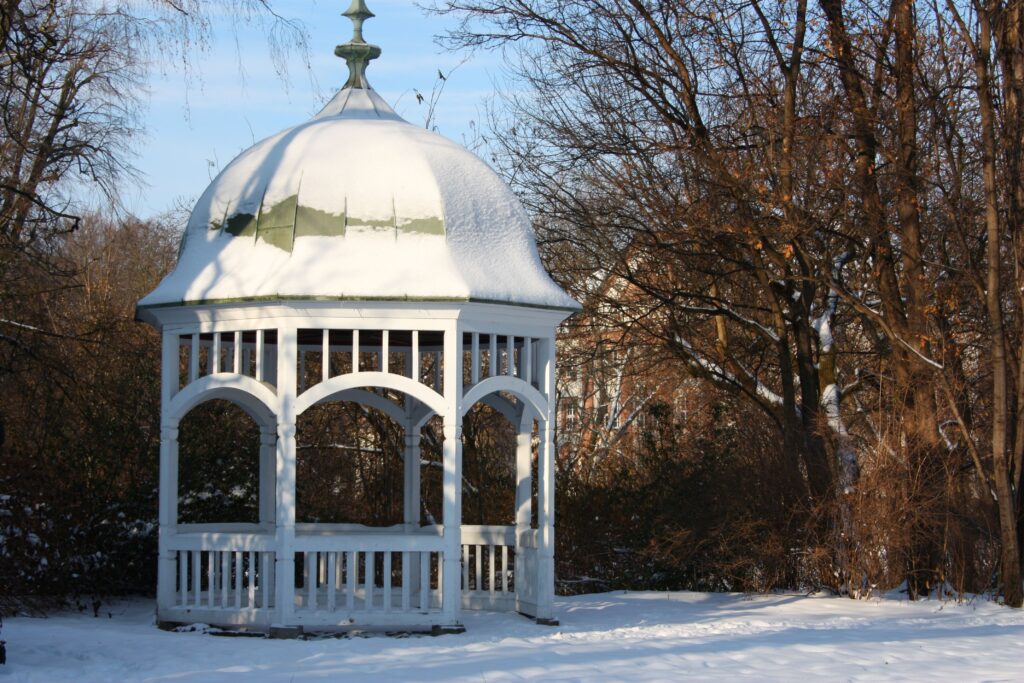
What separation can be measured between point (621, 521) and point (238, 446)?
5.06m

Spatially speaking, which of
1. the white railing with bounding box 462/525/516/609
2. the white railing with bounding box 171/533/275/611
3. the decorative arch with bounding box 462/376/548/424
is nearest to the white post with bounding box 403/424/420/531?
the white railing with bounding box 462/525/516/609

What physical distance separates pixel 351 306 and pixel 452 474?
1.73 meters

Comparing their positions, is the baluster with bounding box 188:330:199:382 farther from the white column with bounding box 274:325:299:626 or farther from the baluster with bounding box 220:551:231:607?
the baluster with bounding box 220:551:231:607

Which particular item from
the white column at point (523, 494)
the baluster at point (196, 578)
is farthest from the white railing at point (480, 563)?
the baluster at point (196, 578)

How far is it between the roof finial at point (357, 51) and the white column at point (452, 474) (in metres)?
3.62

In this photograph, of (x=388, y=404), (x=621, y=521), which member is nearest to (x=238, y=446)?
(x=388, y=404)

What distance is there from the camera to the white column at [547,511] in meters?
12.4

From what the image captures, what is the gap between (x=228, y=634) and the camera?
38.2ft

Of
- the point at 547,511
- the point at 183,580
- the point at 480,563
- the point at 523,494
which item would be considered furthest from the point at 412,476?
the point at 183,580

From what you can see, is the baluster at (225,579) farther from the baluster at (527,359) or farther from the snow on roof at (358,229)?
the baluster at (527,359)

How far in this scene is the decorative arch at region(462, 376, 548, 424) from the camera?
12.0m

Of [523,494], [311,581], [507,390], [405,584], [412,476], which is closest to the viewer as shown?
[311,581]

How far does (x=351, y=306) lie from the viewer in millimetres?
11492

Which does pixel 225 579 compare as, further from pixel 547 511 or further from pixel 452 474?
pixel 547 511
